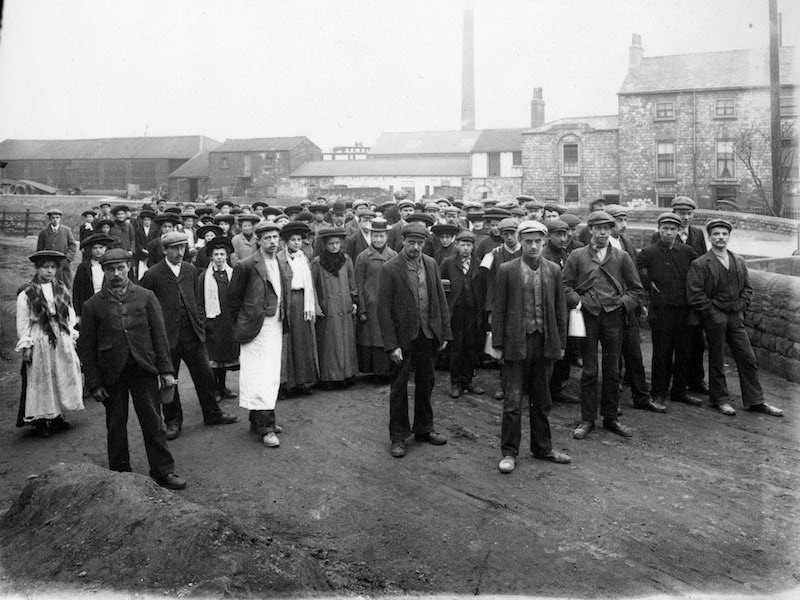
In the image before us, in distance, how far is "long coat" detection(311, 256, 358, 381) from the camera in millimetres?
8594

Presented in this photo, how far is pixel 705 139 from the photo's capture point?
1458 inches

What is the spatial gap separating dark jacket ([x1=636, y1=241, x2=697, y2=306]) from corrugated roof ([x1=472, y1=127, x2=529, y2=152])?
38.6 metres

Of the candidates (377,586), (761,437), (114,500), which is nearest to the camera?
(377,586)

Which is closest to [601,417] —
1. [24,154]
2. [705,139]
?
[705,139]

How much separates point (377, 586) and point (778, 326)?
6582mm

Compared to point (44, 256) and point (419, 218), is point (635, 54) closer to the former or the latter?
point (419, 218)

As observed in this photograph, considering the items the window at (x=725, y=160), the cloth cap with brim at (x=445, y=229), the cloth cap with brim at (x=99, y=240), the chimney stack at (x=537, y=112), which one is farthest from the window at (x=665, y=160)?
the cloth cap with brim at (x=99, y=240)

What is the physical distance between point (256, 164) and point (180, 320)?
4389 cm

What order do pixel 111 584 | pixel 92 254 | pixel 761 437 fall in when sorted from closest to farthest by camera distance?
pixel 111 584
pixel 761 437
pixel 92 254

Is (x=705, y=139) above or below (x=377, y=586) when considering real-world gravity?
above

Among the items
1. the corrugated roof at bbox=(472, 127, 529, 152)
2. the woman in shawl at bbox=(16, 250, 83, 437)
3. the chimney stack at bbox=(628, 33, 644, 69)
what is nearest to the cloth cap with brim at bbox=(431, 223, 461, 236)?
the woman in shawl at bbox=(16, 250, 83, 437)

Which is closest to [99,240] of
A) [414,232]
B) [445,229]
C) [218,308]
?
[218,308]

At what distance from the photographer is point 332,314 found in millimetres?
8641

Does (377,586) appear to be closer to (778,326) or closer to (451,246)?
(451,246)
